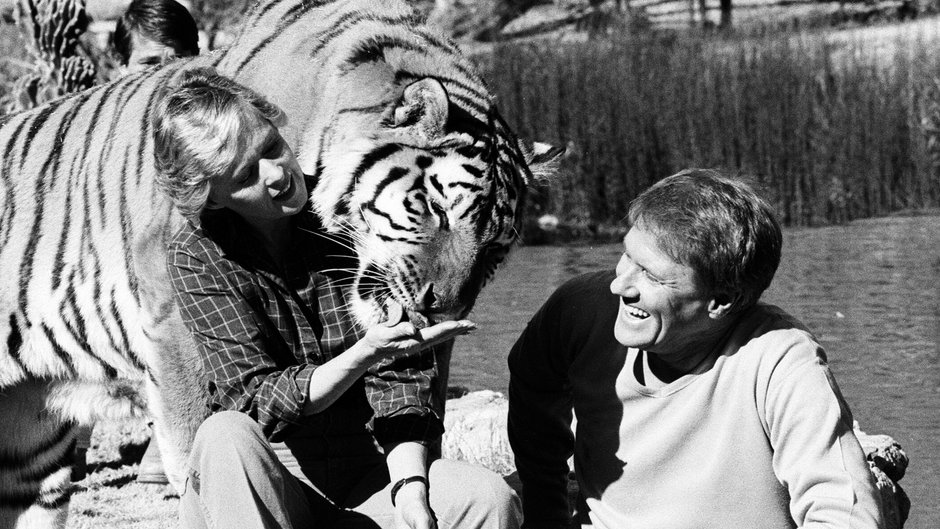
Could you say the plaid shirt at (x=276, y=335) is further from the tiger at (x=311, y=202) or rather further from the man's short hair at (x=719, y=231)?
the man's short hair at (x=719, y=231)

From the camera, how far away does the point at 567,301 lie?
2756mm

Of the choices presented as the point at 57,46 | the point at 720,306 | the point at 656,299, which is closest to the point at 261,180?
the point at 656,299

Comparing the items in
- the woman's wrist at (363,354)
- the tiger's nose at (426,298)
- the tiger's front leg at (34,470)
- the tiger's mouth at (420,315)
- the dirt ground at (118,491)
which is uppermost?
the woman's wrist at (363,354)

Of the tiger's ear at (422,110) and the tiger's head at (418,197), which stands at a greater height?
the tiger's ear at (422,110)

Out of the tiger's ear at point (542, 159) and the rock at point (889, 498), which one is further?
the rock at point (889, 498)

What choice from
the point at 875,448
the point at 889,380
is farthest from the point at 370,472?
the point at 889,380

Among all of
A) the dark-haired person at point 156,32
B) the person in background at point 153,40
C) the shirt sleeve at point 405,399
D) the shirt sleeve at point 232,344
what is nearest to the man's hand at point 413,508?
the shirt sleeve at point 405,399

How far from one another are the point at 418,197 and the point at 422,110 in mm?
192

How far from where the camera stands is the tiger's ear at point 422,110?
280cm

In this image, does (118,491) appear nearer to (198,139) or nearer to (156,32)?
(156,32)

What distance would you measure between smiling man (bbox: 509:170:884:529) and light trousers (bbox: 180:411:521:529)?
1.07 ft

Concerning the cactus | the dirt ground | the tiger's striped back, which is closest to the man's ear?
the tiger's striped back

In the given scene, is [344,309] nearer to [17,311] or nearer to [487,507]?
[487,507]

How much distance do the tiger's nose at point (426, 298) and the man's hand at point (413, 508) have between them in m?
0.47
